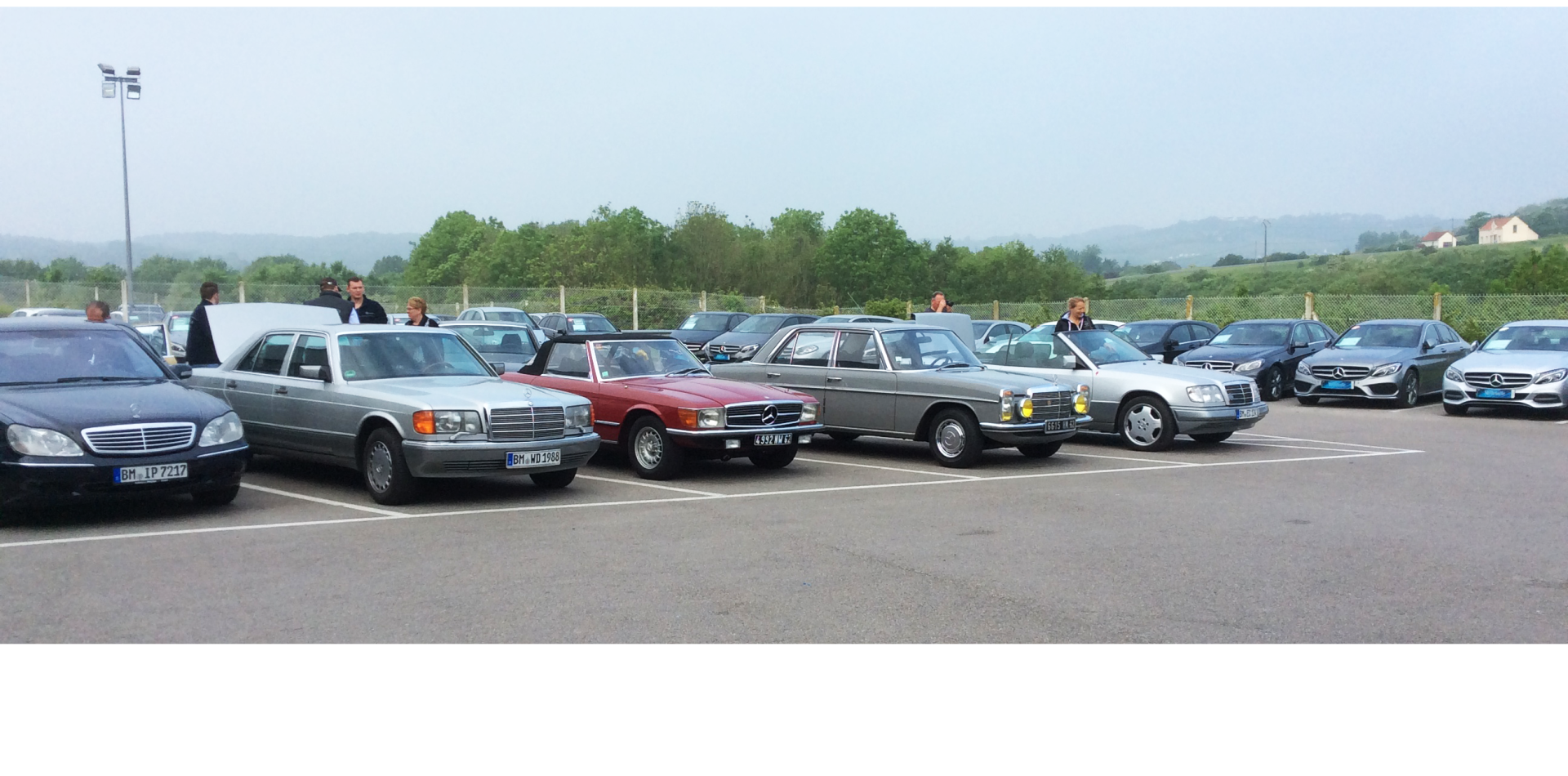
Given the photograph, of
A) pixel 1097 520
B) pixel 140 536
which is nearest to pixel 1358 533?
pixel 1097 520

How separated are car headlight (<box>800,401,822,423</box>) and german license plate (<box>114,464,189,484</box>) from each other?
5.64m

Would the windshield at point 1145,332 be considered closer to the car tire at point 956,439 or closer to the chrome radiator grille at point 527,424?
the car tire at point 956,439

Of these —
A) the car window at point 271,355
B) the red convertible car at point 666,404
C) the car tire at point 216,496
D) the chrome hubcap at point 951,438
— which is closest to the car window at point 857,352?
the red convertible car at point 666,404

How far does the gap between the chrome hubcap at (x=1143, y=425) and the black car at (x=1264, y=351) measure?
302 inches

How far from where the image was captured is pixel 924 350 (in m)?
13.7

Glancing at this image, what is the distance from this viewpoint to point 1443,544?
8.50 m

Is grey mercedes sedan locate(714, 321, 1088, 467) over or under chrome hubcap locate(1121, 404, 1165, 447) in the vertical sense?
over

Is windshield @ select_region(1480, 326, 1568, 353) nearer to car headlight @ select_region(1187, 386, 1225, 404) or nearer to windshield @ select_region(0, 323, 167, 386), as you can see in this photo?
car headlight @ select_region(1187, 386, 1225, 404)

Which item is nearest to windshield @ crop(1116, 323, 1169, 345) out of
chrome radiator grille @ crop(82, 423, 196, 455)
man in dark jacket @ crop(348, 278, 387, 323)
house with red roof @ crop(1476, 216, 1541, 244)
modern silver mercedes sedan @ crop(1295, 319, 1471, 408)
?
modern silver mercedes sedan @ crop(1295, 319, 1471, 408)

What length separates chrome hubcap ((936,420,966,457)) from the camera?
12874 mm

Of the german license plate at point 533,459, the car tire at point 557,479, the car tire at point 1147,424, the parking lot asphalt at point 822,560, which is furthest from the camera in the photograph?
the car tire at point 1147,424

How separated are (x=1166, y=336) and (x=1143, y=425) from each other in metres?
15.4

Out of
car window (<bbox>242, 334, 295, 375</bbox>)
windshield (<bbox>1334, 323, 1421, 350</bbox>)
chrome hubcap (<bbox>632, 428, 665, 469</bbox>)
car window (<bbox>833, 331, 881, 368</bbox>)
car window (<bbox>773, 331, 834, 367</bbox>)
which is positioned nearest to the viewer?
car window (<bbox>242, 334, 295, 375</bbox>)

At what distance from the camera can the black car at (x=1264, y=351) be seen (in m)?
22.6
